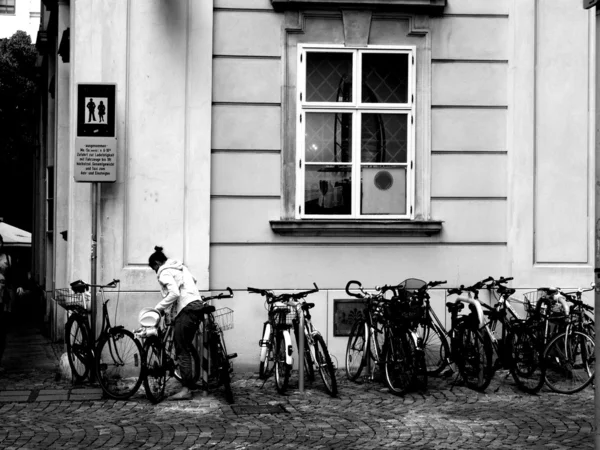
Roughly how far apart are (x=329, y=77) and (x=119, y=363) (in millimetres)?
4174

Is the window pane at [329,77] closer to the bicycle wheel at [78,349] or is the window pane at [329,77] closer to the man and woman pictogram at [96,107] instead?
the man and woman pictogram at [96,107]

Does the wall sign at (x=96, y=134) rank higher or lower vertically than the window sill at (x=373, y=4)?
lower

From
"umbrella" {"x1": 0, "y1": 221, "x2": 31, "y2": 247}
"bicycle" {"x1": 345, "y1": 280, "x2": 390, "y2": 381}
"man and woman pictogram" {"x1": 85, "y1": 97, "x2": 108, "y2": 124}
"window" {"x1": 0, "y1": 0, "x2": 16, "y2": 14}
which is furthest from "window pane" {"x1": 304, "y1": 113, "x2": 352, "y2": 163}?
"window" {"x1": 0, "y1": 0, "x2": 16, "y2": 14}

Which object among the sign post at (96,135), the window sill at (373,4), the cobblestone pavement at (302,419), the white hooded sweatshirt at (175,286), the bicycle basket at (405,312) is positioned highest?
the window sill at (373,4)

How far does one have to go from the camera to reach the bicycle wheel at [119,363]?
9.84m

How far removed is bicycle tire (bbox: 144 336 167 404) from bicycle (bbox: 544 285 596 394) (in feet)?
12.5

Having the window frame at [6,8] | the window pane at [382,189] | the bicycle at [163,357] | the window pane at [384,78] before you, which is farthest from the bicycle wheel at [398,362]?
the window frame at [6,8]

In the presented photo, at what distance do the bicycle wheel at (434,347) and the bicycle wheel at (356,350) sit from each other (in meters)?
0.65

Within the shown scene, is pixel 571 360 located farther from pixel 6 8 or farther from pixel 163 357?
pixel 6 8

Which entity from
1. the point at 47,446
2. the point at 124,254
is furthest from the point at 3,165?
the point at 47,446

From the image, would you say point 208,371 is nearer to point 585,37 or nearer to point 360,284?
point 360,284

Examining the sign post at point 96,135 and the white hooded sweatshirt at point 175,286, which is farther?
the sign post at point 96,135

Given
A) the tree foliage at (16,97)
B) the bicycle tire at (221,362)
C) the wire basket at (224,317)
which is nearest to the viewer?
the bicycle tire at (221,362)

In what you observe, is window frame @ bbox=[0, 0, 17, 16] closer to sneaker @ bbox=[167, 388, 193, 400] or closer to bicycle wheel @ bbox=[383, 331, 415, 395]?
sneaker @ bbox=[167, 388, 193, 400]
